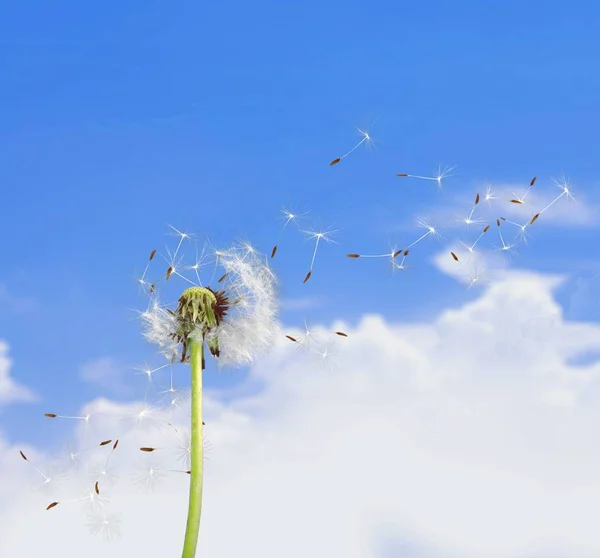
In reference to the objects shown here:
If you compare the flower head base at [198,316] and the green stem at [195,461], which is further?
the flower head base at [198,316]

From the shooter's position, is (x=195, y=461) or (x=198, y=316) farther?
(x=198, y=316)

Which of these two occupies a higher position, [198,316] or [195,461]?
[198,316]

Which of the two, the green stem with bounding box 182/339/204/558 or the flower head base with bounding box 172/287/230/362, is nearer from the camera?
the green stem with bounding box 182/339/204/558

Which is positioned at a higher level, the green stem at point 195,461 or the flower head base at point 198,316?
the flower head base at point 198,316

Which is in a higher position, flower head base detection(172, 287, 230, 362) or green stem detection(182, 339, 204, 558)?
flower head base detection(172, 287, 230, 362)

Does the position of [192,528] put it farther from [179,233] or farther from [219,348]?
[179,233]
